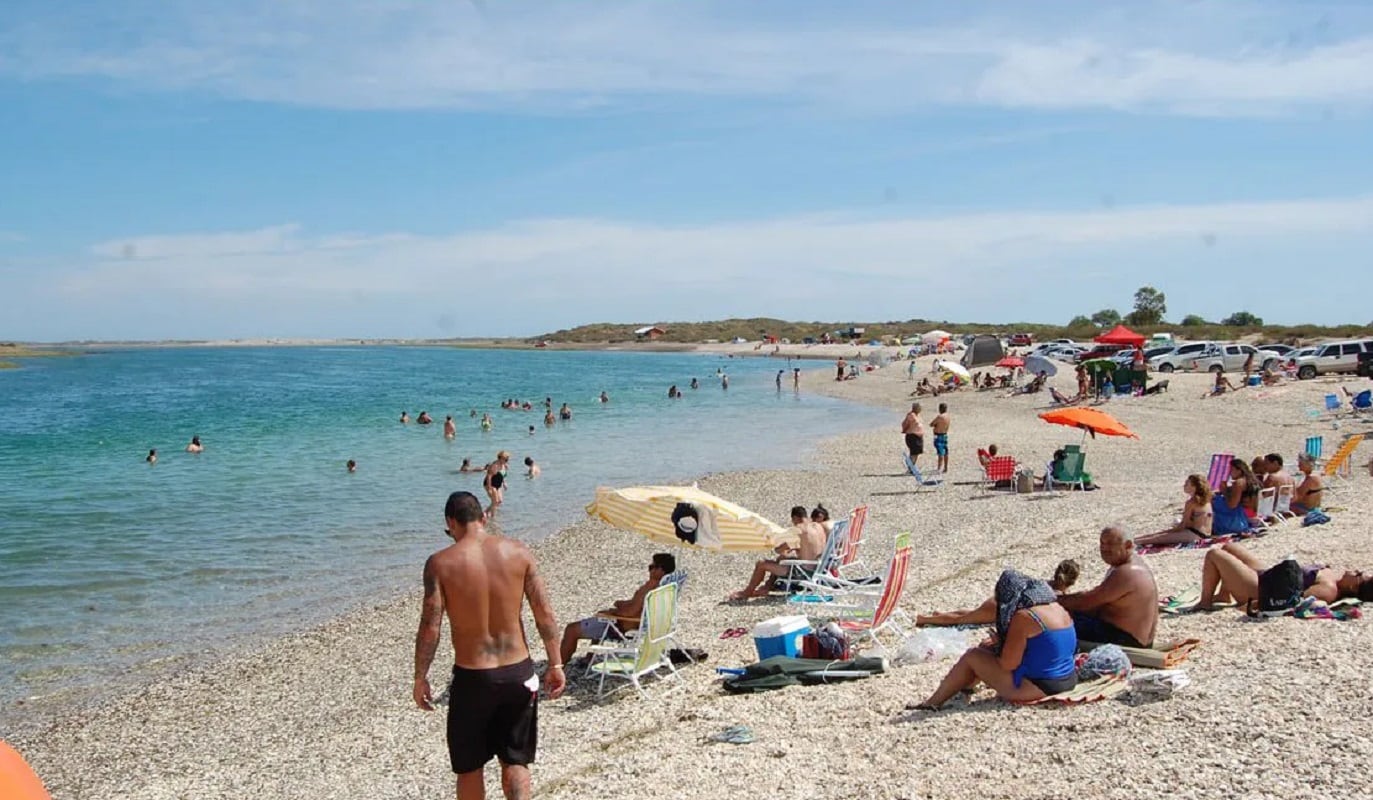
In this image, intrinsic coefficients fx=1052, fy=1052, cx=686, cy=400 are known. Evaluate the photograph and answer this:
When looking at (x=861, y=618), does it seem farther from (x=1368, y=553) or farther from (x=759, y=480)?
(x=759, y=480)

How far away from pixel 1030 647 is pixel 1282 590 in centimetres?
302

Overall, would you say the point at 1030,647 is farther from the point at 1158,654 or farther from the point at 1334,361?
the point at 1334,361

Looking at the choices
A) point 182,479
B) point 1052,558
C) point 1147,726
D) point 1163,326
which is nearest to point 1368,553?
point 1052,558

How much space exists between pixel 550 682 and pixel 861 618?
17.1 feet

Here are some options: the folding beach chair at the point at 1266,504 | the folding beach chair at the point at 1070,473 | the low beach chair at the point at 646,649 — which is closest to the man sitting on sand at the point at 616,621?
the low beach chair at the point at 646,649

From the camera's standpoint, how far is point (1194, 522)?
11.8m

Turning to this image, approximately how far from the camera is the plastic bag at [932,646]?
27.0 ft

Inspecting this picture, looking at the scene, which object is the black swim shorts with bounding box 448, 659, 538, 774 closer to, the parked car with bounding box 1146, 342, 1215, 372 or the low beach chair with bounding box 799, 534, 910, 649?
the low beach chair with bounding box 799, 534, 910, 649

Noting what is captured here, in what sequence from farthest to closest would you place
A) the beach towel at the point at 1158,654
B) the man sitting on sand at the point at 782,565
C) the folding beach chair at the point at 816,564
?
1. the man sitting on sand at the point at 782,565
2. the folding beach chair at the point at 816,564
3. the beach towel at the point at 1158,654

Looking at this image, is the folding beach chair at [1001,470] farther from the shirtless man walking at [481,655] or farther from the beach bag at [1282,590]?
the shirtless man walking at [481,655]

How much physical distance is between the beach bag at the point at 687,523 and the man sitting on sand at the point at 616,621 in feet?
2.38

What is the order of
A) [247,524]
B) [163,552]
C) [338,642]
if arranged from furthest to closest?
[247,524] < [163,552] < [338,642]

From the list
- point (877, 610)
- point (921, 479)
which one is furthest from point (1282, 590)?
point (921, 479)

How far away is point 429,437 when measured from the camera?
3578 cm
